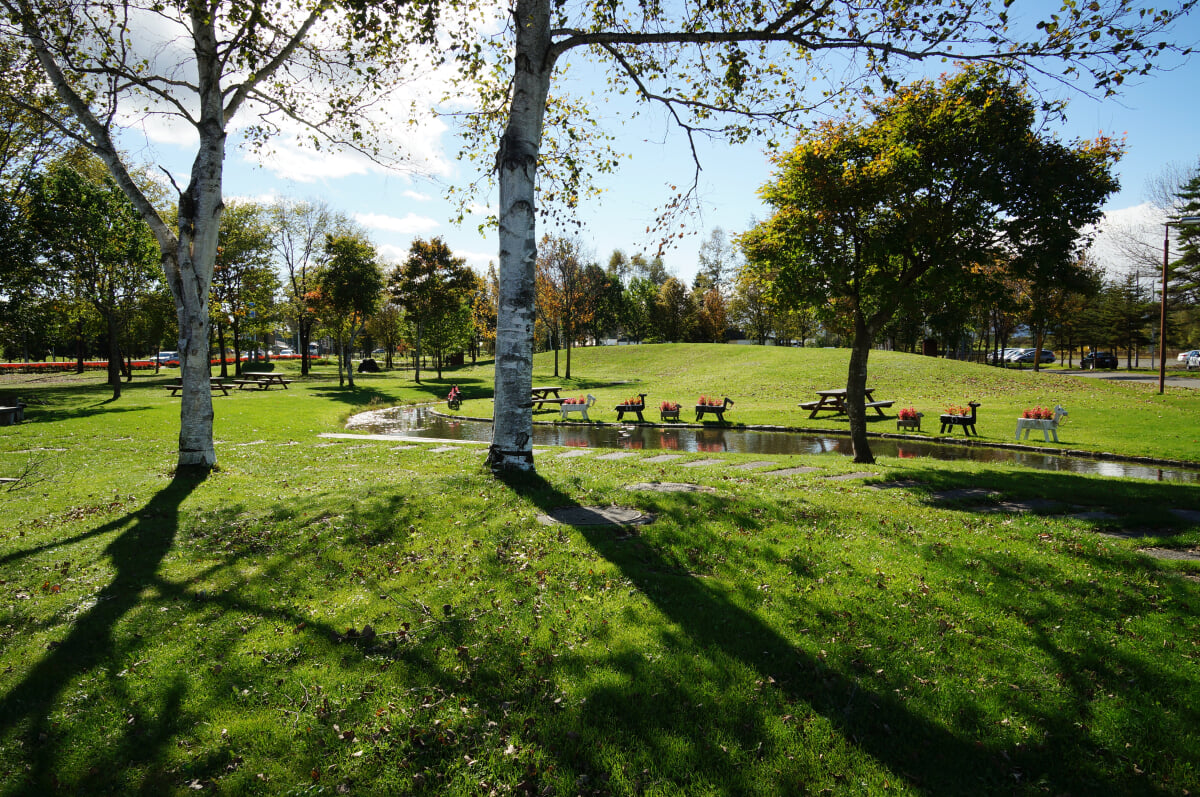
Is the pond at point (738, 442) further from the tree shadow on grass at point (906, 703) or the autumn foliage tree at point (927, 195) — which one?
the tree shadow on grass at point (906, 703)

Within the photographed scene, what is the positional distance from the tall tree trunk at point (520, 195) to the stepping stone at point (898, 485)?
6.17 meters

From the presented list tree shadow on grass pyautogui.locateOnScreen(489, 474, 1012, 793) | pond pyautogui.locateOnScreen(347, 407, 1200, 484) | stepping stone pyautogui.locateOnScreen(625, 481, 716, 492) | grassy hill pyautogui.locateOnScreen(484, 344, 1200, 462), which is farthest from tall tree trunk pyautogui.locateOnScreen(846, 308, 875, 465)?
tree shadow on grass pyautogui.locateOnScreen(489, 474, 1012, 793)

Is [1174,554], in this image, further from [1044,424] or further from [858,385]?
[1044,424]

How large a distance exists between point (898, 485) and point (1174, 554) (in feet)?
12.5

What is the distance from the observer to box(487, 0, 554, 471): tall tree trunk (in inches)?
302

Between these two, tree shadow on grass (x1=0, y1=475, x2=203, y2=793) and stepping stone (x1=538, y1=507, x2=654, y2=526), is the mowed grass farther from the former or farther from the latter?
stepping stone (x1=538, y1=507, x2=654, y2=526)

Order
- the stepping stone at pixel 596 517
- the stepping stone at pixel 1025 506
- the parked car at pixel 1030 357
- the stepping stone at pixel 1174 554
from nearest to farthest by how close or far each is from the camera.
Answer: the stepping stone at pixel 1174 554
the stepping stone at pixel 596 517
the stepping stone at pixel 1025 506
the parked car at pixel 1030 357

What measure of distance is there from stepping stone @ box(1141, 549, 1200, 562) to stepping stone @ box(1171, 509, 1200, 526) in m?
1.42

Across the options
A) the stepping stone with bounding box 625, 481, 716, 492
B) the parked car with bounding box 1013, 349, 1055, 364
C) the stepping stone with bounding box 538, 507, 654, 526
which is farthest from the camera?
the parked car with bounding box 1013, 349, 1055, 364

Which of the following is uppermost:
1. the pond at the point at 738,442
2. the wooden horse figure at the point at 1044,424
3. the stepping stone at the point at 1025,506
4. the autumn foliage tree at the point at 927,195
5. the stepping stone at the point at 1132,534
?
the autumn foliage tree at the point at 927,195

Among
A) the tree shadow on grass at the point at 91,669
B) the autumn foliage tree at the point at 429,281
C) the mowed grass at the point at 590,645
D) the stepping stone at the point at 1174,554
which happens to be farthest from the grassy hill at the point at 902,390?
the tree shadow on grass at the point at 91,669

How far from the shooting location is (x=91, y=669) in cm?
389

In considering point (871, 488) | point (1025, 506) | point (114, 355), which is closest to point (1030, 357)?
point (1025, 506)

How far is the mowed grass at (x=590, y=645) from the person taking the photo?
314 centimetres
